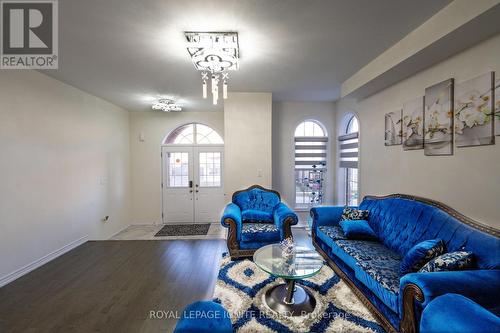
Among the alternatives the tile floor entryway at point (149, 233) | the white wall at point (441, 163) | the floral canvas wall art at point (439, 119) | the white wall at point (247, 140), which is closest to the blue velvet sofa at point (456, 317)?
the white wall at point (441, 163)

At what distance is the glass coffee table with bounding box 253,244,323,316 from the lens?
190 cm

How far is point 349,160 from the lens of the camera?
4219 mm

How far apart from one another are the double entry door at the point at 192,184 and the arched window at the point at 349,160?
287 cm

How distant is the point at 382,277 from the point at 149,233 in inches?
178

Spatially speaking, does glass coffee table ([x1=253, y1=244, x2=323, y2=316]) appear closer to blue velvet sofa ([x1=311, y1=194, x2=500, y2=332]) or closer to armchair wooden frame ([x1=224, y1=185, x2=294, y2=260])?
blue velvet sofa ([x1=311, y1=194, x2=500, y2=332])

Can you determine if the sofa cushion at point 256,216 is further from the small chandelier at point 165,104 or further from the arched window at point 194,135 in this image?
the small chandelier at point 165,104

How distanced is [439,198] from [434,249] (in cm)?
75

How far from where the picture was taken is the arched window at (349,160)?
4.04m

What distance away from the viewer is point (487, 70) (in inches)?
70.9

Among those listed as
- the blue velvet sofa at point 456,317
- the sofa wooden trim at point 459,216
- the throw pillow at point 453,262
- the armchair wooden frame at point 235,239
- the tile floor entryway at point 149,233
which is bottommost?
the tile floor entryway at point 149,233

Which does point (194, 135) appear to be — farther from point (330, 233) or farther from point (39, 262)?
point (330, 233)

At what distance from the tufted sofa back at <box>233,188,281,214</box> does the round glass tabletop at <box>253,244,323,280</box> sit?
1279mm

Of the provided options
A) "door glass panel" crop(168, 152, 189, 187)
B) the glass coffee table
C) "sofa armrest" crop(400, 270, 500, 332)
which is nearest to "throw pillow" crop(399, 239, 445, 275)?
"sofa armrest" crop(400, 270, 500, 332)

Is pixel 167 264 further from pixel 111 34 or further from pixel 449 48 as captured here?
pixel 449 48
